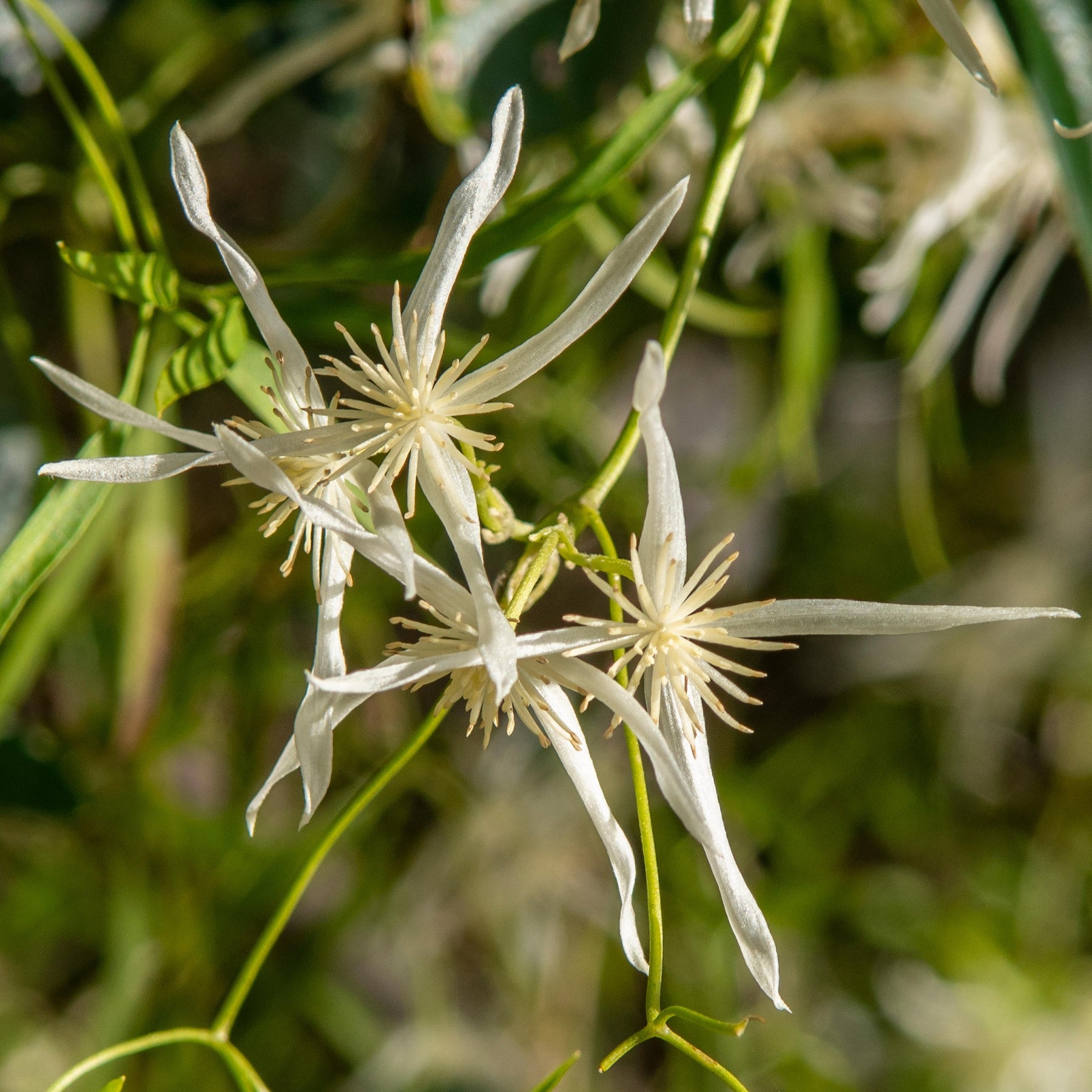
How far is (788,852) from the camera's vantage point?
2.59 feet

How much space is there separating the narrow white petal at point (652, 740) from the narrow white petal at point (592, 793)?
17 millimetres

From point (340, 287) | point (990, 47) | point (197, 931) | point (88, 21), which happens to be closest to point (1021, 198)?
point (990, 47)

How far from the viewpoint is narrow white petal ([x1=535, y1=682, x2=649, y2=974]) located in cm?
20

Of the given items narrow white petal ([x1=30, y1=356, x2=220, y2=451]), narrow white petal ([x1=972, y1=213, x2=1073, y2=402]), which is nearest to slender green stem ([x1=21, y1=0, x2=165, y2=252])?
narrow white petal ([x1=30, y1=356, x2=220, y2=451])

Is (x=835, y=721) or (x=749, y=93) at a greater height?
(x=749, y=93)

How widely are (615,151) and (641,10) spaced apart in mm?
160

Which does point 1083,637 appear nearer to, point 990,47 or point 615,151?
point 990,47

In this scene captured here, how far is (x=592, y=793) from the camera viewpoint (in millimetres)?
215

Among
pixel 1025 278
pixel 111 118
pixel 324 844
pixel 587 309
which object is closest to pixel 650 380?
pixel 587 309

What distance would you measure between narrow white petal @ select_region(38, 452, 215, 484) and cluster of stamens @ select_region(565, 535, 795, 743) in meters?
0.09

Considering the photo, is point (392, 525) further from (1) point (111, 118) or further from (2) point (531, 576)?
(1) point (111, 118)

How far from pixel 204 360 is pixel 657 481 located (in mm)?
128

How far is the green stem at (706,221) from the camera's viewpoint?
225mm

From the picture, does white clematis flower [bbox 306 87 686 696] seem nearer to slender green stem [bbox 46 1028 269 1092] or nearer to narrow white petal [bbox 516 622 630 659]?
narrow white petal [bbox 516 622 630 659]
